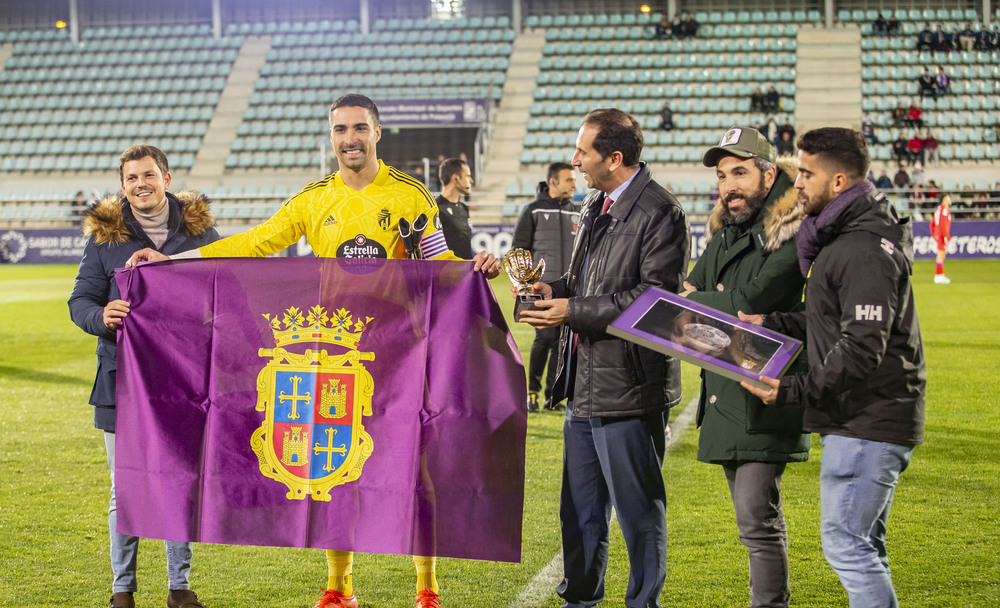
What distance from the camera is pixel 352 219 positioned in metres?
3.97

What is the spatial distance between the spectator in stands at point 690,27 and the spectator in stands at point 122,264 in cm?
3247

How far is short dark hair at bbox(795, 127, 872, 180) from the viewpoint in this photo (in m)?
3.00

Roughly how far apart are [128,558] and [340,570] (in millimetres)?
845

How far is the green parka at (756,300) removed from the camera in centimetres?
336

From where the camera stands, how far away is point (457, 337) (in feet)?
12.1

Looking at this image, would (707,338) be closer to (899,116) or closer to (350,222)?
(350,222)

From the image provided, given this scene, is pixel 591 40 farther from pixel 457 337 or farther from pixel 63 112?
pixel 457 337

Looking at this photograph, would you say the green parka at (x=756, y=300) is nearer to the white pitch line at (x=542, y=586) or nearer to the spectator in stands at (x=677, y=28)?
the white pitch line at (x=542, y=586)

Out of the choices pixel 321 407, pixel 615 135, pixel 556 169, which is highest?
pixel 556 169

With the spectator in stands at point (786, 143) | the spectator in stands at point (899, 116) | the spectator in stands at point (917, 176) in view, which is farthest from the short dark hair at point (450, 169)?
the spectator in stands at point (899, 116)

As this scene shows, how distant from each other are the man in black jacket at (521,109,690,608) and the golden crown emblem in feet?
2.31

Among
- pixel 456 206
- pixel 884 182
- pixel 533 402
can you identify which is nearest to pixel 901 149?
pixel 884 182

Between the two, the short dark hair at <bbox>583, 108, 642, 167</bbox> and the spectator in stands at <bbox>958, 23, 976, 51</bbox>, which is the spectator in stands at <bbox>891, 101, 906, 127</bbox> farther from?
the short dark hair at <bbox>583, 108, 642, 167</bbox>

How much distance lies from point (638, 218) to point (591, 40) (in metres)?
33.1
